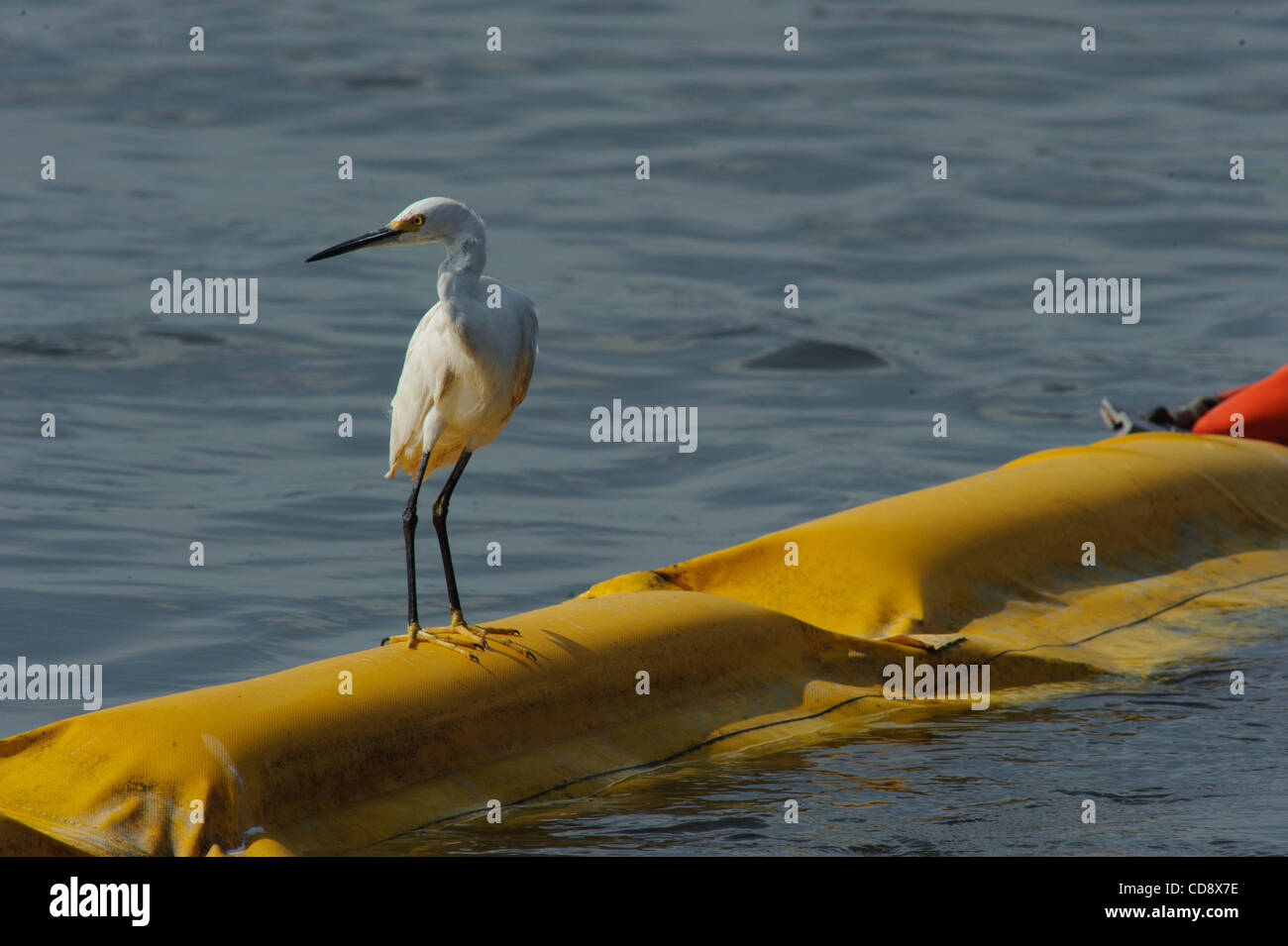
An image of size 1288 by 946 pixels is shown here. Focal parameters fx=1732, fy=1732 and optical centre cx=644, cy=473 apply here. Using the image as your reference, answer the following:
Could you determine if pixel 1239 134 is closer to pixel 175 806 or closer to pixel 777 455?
pixel 777 455

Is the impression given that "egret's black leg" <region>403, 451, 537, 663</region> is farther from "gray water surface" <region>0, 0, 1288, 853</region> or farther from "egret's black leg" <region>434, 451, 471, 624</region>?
"gray water surface" <region>0, 0, 1288, 853</region>

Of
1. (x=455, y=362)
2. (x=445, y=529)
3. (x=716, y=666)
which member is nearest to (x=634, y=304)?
(x=716, y=666)

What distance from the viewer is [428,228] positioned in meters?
4.49

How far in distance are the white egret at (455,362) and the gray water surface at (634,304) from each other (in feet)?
3.03

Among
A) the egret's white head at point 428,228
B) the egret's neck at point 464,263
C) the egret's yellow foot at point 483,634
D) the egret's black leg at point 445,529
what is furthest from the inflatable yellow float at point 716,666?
the egret's white head at point 428,228

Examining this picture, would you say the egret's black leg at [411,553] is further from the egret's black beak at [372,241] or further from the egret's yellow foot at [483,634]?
the egret's black beak at [372,241]

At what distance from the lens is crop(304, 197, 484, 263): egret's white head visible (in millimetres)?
4469

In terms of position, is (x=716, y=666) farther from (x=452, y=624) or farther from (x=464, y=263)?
(x=464, y=263)

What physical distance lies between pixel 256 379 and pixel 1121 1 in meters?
15.4

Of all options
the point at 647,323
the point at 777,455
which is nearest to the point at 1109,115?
the point at 647,323

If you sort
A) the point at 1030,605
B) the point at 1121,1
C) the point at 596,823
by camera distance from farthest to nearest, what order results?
the point at 1121,1 < the point at 1030,605 < the point at 596,823

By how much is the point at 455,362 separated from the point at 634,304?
352 inches

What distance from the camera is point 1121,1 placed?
22.8 m
